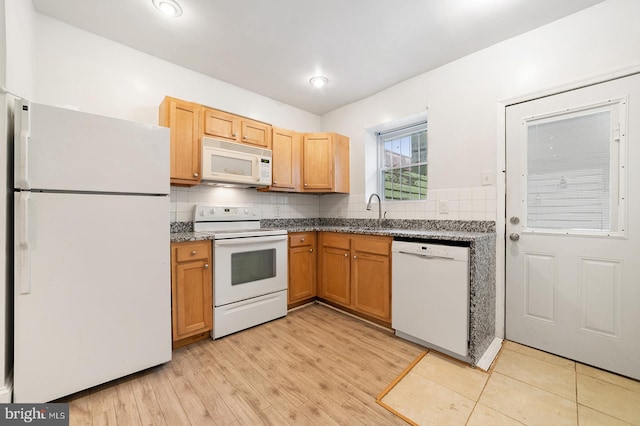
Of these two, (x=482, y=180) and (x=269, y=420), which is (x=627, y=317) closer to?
(x=482, y=180)

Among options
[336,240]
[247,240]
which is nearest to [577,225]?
[336,240]

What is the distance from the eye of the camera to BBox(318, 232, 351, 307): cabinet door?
2740 mm

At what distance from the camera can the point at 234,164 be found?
2623mm

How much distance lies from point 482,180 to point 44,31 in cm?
374

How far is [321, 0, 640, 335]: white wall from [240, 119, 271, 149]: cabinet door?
4.48ft

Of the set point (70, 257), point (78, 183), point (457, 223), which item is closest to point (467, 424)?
point (457, 223)

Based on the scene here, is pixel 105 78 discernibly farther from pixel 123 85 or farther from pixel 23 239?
pixel 23 239

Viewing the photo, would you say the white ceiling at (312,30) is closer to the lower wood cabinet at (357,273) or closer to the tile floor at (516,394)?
the lower wood cabinet at (357,273)

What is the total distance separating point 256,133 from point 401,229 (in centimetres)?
194

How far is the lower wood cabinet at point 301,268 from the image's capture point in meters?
2.86

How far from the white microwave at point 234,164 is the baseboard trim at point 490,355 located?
2495mm

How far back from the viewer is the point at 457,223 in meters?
2.42

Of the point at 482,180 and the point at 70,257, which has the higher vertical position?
the point at 482,180

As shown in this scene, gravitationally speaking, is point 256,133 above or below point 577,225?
above
